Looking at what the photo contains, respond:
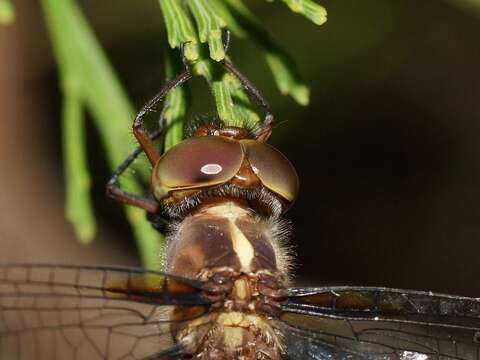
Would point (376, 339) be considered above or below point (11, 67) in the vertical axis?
below

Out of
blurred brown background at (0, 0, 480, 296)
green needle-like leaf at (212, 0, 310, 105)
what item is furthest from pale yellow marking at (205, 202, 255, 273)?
blurred brown background at (0, 0, 480, 296)

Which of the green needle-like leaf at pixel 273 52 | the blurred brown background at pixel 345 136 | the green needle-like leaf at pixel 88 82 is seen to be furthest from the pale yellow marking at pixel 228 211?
the blurred brown background at pixel 345 136

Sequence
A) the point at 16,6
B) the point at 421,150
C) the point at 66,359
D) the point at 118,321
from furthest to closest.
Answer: the point at 421,150 → the point at 16,6 → the point at 66,359 → the point at 118,321

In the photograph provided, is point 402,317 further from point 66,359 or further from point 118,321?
point 66,359

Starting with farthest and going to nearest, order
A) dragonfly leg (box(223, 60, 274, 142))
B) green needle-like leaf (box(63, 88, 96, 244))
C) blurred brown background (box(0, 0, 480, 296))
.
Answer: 1. blurred brown background (box(0, 0, 480, 296))
2. green needle-like leaf (box(63, 88, 96, 244))
3. dragonfly leg (box(223, 60, 274, 142))

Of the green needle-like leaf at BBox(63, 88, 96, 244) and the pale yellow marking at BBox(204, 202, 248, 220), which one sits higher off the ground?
the green needle-like leaf at BBox(63, 88, 96, 244)

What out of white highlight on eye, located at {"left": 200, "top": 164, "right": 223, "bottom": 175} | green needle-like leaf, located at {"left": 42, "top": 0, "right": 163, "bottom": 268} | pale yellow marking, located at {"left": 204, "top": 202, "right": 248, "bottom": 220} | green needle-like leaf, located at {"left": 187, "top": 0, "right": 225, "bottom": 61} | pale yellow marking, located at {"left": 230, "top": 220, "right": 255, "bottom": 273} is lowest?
pale yellow marking, located at {"left": 230, "top": 220, "right": 255, "bottom": 273}

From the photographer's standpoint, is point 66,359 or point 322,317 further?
point 66,359

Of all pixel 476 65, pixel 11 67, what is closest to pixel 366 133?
pixel 476 65

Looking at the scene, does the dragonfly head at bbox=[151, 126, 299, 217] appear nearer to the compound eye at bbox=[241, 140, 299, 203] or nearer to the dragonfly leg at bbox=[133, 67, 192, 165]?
the compound eye at bbox=[241, 140, 299, 203]
